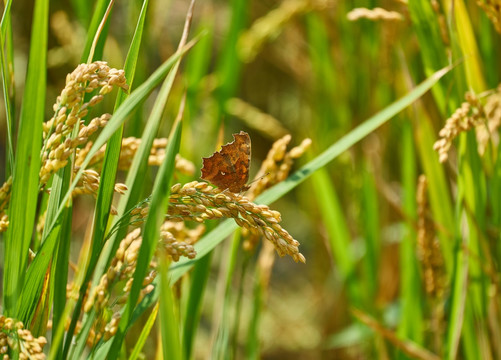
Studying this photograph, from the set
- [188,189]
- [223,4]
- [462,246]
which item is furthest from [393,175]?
[223,4]

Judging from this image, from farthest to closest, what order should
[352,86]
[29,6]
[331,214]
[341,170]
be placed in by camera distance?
1. [29,6]
2. [341,170]
3. [352,86]
4. [331,214]

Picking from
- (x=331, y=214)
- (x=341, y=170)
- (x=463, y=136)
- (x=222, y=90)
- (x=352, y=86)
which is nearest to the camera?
(x=463, y=136)

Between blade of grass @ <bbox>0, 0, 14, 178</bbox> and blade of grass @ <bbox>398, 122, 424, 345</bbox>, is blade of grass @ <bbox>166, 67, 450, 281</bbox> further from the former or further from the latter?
blade of grass @ <bbox>398, 122, 424, 345</bbox>

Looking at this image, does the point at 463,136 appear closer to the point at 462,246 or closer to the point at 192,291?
the point at 462,246

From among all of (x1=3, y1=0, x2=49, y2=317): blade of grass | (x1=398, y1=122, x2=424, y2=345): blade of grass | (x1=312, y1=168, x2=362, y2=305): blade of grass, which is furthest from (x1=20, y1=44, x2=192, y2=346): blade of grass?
(x1=312, y1=168, x2=362, y2=305): blade of grass

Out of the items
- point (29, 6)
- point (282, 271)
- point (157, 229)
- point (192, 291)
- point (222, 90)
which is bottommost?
point (282, 271)

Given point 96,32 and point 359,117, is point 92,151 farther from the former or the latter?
point 359,117

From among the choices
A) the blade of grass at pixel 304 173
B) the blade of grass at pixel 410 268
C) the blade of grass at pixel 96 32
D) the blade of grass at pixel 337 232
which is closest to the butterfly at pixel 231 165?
the blade of grass at pixel 304 173
